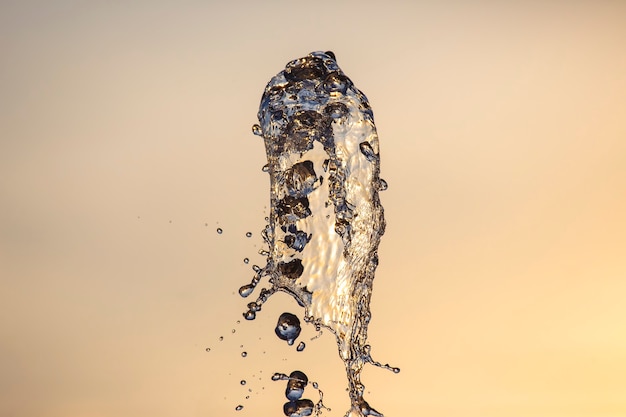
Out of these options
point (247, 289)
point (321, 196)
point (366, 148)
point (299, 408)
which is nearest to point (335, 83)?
point (366, 148)

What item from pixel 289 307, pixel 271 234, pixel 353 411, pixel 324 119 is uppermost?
pixel 289 307

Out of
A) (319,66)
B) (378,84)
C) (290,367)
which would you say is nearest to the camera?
(319,66)

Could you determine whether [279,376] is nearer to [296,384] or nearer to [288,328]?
[296,384]

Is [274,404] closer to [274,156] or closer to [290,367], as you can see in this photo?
[290,367]

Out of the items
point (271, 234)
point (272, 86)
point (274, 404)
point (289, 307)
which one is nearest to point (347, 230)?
point (271, 234)

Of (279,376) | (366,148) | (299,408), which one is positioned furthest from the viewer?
(299,408)

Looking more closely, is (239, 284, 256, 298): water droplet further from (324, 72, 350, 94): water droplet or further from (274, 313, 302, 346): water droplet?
(324, 72, 350, 94): water droplet

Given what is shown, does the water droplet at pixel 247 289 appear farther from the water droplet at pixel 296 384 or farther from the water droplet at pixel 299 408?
the water droplet at pixel 299 408

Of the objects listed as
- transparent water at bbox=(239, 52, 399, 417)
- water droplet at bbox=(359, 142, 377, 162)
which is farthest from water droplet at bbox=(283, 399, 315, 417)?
water droplet at bbox=(359, 142, 377, 162)
